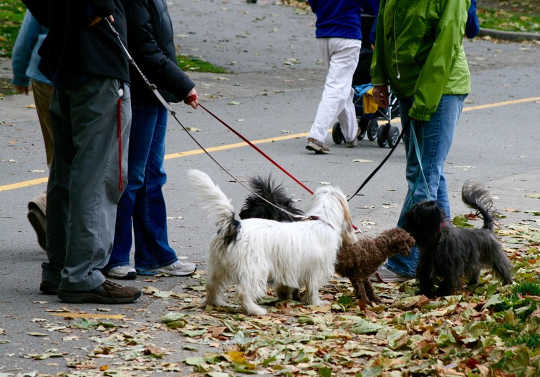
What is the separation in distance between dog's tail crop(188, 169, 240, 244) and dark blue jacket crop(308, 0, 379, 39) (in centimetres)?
593

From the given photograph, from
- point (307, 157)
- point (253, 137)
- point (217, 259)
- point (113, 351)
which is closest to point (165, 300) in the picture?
point (217, 259)

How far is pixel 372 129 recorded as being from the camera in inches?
483

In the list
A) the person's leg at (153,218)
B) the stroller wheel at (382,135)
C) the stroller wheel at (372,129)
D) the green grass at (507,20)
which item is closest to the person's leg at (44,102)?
the person's leg at (153,218)

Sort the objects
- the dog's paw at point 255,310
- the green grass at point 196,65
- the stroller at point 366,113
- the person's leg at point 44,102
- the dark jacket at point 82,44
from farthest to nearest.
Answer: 1. the green grass at point 196,65
2. the stroller at point 366,113
3. the person's leg at point 44,102
4. the dog's paw at point 255,310
5. the dark jacket at point 82,44

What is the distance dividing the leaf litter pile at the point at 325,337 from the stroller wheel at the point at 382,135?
5.61 m

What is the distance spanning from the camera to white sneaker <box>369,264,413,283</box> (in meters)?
6.96

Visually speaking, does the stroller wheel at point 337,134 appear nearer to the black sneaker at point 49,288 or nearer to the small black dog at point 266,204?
the small black dog at point 266,204

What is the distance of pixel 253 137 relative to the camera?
1216 centimetres

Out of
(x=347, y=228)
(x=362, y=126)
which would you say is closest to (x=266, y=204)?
(x=347, y=228)

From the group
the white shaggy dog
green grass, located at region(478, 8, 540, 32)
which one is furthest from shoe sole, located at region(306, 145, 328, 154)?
green grass, located at region(478, 8, 540, 32)

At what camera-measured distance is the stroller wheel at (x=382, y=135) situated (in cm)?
1194

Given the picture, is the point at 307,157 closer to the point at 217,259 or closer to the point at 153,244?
the point at 153,244

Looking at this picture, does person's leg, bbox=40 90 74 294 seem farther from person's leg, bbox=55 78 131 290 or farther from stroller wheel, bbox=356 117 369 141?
stroller wheel, bbox=356 117 369 141

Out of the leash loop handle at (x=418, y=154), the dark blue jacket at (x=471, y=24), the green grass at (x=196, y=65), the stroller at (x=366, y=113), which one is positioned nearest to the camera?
the leash loop handle at (x=418, y=154)
